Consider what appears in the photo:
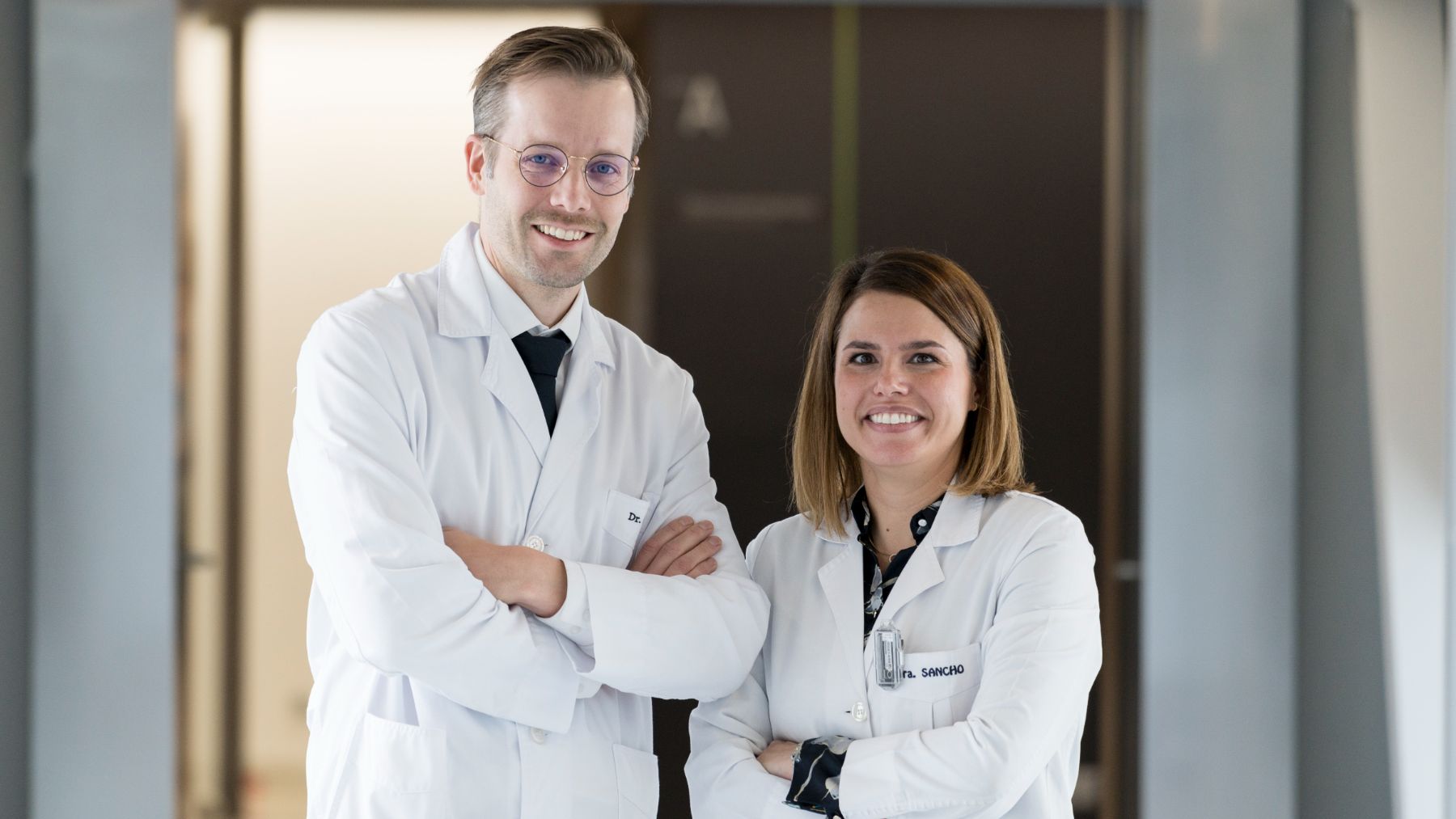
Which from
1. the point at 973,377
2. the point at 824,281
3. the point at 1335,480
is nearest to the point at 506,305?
the point at 973,377

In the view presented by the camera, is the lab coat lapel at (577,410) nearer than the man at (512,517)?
No

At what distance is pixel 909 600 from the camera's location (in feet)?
6.18

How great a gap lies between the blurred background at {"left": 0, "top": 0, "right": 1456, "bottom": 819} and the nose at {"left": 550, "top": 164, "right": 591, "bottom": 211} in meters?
1.45

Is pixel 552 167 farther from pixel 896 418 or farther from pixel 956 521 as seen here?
pixel 956 521

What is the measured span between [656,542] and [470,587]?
1.14ft

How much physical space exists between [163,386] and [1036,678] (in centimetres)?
230

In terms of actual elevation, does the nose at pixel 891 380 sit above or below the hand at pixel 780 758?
above

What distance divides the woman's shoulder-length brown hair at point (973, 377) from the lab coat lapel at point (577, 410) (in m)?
0.31

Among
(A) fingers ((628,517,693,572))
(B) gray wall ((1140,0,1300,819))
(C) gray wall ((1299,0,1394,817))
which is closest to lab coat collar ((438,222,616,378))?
(A) fingers ((628,517,693,572))

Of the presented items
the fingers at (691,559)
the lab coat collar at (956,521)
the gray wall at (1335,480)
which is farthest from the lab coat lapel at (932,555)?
the gray wall at (1335,480)

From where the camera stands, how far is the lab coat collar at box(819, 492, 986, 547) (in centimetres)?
189

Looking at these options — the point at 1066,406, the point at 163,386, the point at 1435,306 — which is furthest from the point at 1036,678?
the point at 163,386

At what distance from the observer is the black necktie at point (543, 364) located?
2.00 meters

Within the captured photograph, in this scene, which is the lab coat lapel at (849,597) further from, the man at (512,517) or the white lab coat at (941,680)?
the man at (512,517)
